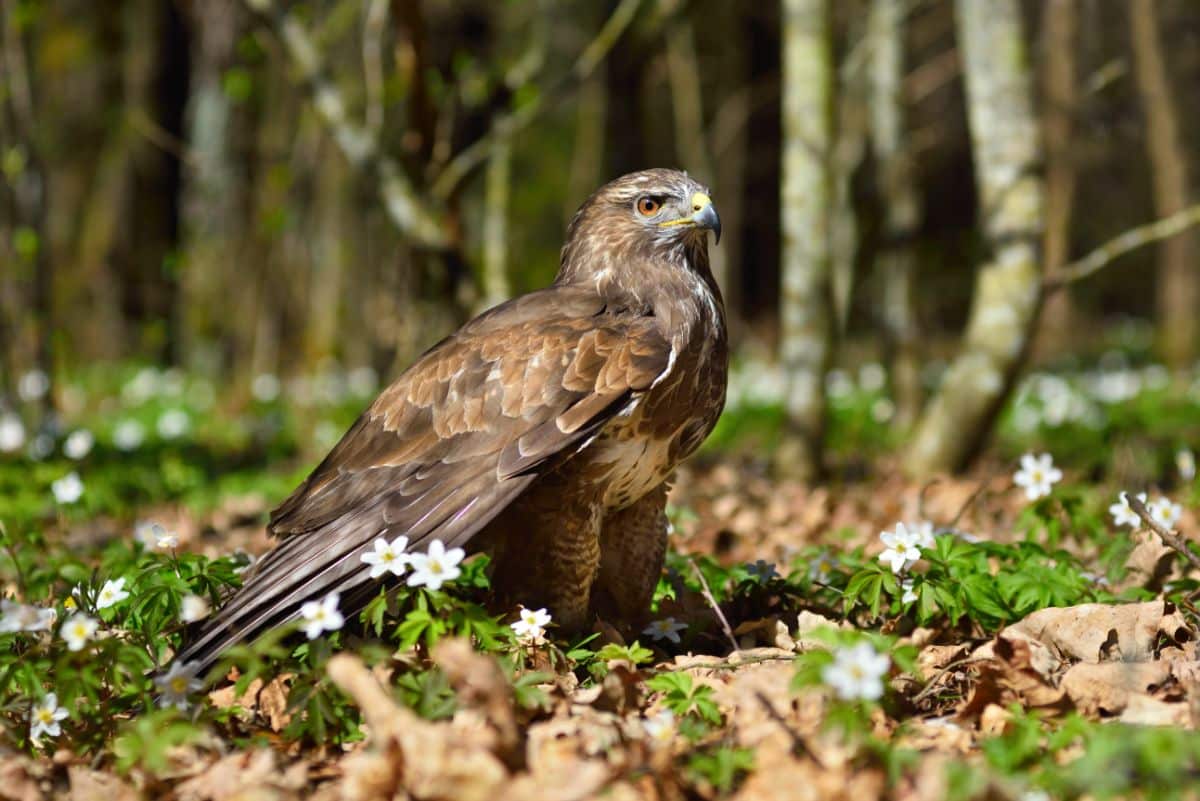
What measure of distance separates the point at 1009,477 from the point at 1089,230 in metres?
16.6

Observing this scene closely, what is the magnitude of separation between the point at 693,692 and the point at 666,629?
0.74 m

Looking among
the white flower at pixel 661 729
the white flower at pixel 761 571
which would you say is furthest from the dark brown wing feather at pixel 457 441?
the white flower at pixel 761 571

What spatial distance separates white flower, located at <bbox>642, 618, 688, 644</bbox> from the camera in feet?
11.5

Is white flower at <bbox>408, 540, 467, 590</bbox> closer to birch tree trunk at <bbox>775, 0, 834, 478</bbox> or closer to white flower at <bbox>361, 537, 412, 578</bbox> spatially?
white flower at <bbox>361, 537, 412, 578</bbox>

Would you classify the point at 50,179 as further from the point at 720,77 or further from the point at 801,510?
the point at 801,510

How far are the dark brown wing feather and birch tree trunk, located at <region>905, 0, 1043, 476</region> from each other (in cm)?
318

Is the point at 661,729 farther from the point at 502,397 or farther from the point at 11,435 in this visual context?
the point at 11,435

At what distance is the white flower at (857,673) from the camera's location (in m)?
2.26

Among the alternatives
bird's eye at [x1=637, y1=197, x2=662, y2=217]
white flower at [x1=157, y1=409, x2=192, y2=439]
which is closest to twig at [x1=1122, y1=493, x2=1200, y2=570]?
bird's eye at [x1=637, y1=197, x2=662, y2=217]

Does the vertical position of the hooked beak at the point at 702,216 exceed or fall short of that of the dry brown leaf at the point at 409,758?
it exceeds it

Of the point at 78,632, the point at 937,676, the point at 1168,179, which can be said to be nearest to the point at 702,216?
the point at 937,676

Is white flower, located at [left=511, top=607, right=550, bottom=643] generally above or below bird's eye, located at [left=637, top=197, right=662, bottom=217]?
below

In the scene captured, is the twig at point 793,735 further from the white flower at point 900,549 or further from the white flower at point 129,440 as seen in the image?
the white flower at point 129,440

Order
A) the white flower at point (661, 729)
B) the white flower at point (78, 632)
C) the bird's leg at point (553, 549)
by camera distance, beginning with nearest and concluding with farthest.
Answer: the white flower at point (661, 729)
the white flower at point (78, 632)
the bird's leg at point (553, 549)
